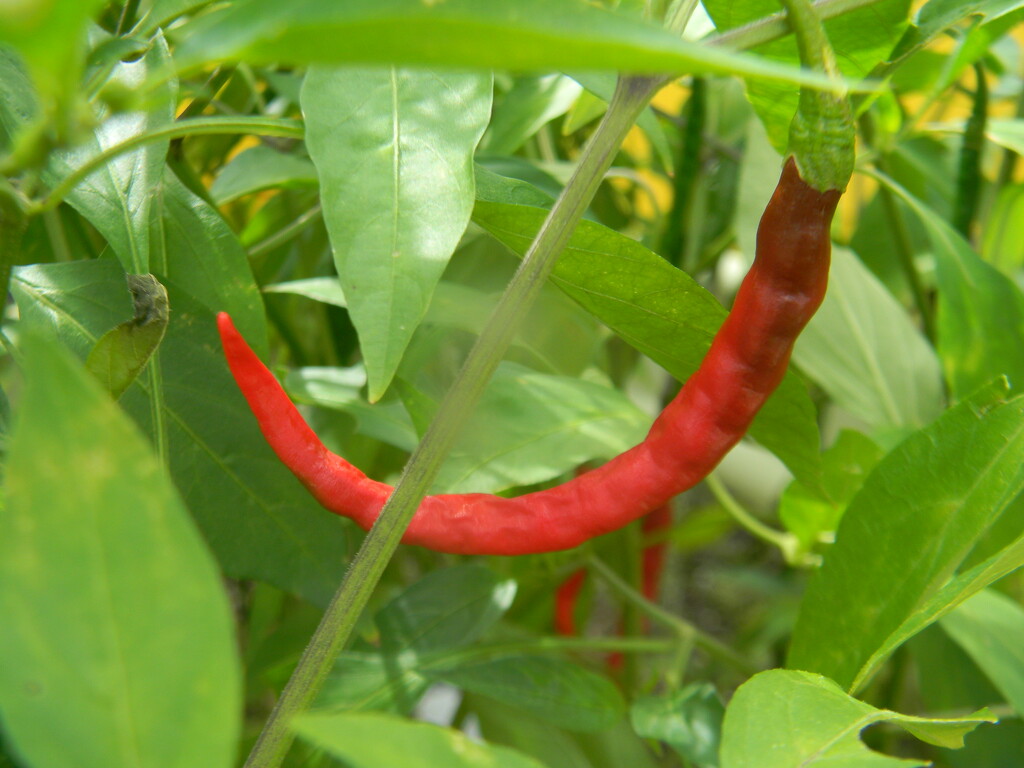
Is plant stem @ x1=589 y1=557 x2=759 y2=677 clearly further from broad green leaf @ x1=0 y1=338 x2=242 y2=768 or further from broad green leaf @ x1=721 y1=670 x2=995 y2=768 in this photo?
broad green leaf @ x1=0 y1=338 x2=242 y2=768

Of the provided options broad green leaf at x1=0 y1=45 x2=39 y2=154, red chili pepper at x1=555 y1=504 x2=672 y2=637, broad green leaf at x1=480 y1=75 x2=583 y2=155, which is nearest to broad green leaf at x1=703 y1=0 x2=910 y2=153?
broad green leaf at x1=480 y1=75 x2=583 y2=155

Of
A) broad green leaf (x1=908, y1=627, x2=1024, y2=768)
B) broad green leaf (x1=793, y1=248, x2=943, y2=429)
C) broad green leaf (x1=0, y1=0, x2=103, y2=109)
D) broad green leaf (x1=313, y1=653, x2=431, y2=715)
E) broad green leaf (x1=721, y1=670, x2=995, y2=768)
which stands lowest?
broad green leaf (x1=908, y1=627, x2=1024, y2=768)

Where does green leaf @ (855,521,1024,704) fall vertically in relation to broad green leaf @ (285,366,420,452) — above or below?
above

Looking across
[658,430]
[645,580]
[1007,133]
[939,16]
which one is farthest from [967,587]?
[645,580]

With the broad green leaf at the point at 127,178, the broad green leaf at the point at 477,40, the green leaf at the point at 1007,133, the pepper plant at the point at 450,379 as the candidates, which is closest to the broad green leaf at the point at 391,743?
the pepper plant at the point at 450,379

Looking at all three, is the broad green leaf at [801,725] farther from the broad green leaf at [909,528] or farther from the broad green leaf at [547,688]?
the broad green leaf at [547,688]

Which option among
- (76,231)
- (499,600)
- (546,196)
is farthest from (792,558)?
(76,231)

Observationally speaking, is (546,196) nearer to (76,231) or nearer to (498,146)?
(498,146)
